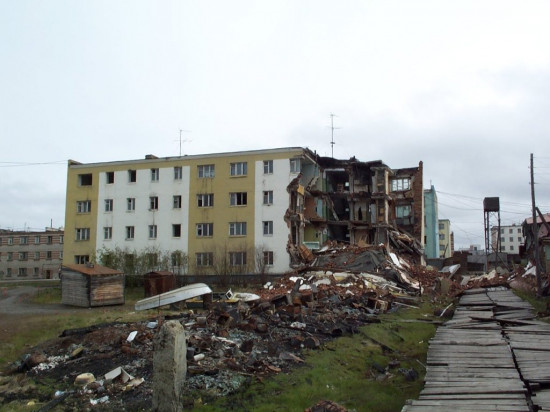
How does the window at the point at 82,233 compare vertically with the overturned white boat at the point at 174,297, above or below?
above

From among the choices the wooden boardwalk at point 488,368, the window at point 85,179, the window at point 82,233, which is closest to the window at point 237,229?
the window at point 82,233

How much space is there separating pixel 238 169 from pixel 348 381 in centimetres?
3306

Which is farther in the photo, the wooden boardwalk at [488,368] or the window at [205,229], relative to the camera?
the window at [205,229]

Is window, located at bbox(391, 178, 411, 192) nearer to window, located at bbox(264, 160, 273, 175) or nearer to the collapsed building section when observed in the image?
the collapsed building section

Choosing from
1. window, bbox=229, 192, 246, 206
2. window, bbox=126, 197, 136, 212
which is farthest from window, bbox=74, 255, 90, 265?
window, bbox=229, 192, 246, 206

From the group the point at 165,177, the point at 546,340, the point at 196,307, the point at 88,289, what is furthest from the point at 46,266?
the point at 546,340

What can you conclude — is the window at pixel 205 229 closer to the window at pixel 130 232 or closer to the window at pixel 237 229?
the window at pixel 237 229

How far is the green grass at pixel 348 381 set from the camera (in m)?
7.93

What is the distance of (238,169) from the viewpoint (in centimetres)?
4153

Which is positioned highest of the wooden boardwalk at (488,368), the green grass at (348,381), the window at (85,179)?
the window at (85,179)

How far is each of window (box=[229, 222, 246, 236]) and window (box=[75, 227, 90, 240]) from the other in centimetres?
1450

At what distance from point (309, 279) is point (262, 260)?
11316mm

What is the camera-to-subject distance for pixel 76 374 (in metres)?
9.61

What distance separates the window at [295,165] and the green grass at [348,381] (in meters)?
26.3
